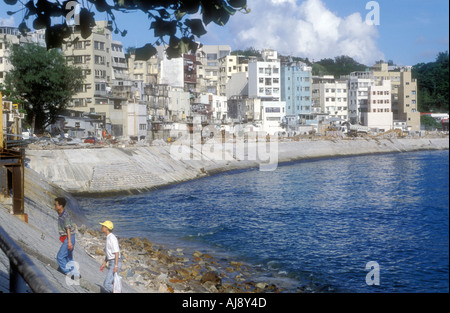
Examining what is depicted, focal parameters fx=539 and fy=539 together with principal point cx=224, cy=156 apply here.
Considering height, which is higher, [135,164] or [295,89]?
[295,89]

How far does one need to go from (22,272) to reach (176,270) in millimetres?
13597

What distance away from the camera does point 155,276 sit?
55.8 ft

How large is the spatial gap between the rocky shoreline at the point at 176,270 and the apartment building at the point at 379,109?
76.5 m

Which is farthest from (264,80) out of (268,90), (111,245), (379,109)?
(111,245)

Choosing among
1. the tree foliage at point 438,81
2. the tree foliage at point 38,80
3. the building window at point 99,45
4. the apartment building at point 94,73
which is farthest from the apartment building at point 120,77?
the tree foliage at point 438,81

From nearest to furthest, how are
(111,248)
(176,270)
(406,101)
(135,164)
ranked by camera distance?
(111,248)
(176,270)
(135,164)
(406,101)

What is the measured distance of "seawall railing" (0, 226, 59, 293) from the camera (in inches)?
189

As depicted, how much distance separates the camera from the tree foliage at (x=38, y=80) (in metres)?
58.0

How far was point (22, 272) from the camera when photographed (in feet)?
16.4

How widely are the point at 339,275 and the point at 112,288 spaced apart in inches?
433

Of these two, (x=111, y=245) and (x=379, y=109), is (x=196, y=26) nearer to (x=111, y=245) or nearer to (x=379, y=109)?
(x=111, y=245)

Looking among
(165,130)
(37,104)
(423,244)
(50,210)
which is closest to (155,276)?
(50,210)

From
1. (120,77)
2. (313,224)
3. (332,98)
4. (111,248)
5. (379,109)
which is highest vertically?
(120,77)

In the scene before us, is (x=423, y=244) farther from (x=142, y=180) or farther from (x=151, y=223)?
(x=142, y=180)
